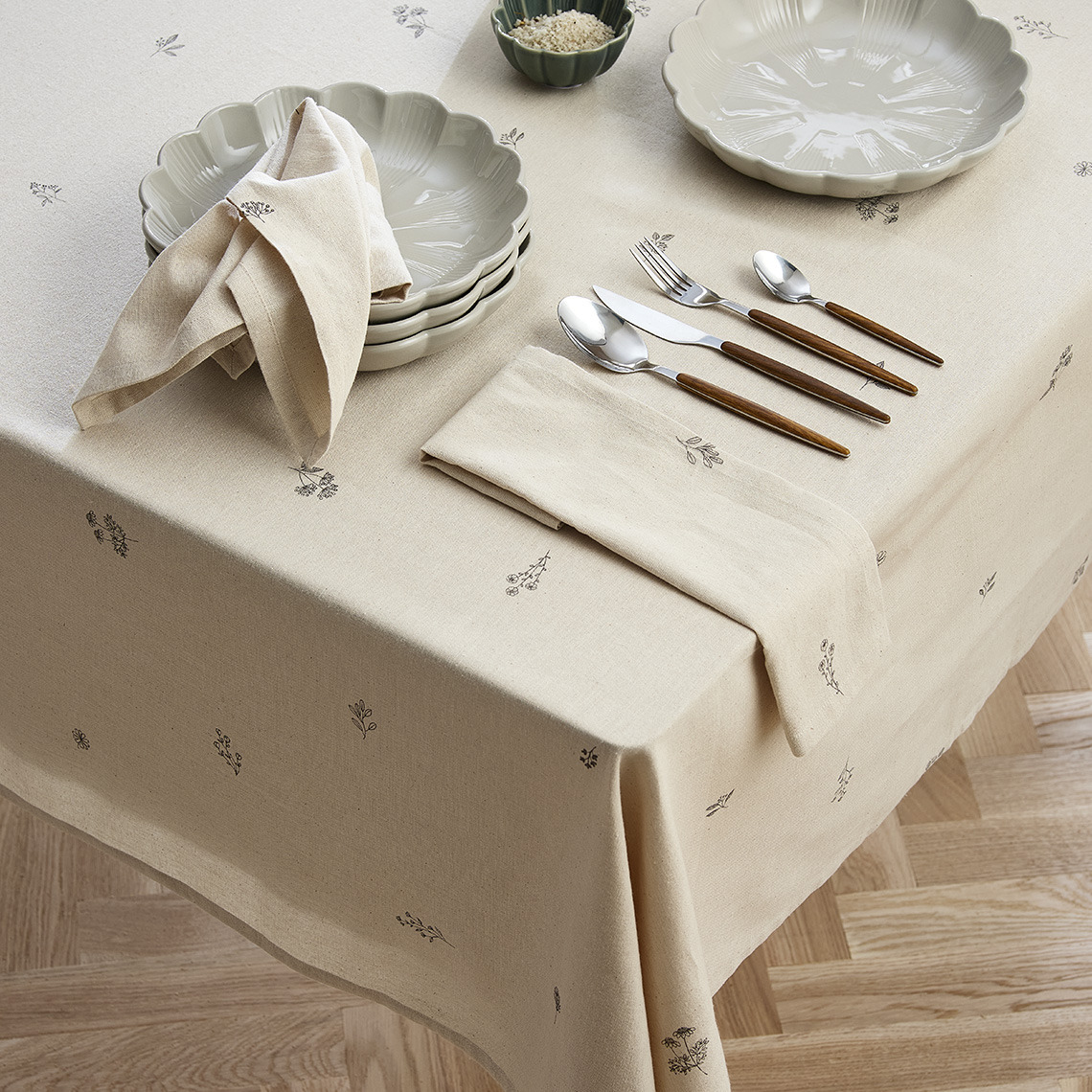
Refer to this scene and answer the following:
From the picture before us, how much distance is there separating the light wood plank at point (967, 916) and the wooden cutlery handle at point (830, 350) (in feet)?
2.43

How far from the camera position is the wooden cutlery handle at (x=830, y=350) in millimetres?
790

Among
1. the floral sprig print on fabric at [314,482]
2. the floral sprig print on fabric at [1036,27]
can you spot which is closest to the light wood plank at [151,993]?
the floral sprig print on fabric at [314,482]

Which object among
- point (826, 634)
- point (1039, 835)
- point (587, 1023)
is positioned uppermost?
point (826, 634)

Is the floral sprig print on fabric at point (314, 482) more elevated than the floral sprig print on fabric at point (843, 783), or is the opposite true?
the floral sprig print on fabric at point (314, 482)

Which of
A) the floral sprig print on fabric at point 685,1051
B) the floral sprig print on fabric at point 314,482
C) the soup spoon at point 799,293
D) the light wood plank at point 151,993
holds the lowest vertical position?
the light wood plank at point 151,993

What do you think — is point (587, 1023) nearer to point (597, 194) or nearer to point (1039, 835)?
point (597, 194)

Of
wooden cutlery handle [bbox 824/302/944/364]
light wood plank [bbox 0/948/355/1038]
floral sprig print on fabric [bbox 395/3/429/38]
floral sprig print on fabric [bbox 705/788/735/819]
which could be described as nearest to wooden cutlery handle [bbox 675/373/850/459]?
wooden cutlery handle [bbox 824/302/944/364]

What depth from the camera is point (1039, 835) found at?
4.53ft

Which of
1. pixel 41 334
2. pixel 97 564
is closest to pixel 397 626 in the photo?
pixel 97 564

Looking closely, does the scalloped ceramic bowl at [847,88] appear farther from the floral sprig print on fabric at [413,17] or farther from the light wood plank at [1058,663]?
the light wood plank at [1058,663]

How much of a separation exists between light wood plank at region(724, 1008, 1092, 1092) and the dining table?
0.37m

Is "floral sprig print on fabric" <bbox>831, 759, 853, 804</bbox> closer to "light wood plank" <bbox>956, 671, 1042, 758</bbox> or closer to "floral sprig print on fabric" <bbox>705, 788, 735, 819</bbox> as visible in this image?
"floral sprig print on fabric" <bbox>705, 788, 735, 819</bbox>

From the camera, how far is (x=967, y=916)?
4.31 ft

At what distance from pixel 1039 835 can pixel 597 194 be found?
3.04 ft
